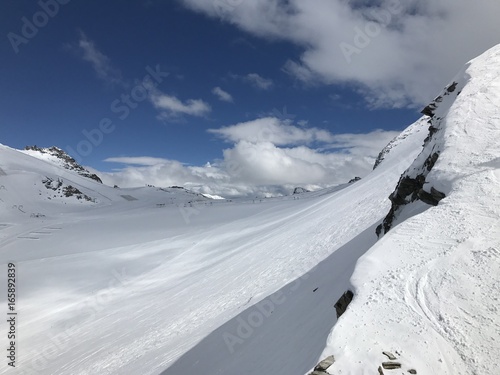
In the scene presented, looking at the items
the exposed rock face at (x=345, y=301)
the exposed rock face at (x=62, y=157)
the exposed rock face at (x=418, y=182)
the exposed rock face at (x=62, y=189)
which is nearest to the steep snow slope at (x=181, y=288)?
the exposed rock face at (x=345, y=301)

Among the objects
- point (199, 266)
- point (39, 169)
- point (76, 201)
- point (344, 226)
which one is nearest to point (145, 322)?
point (199, 266)

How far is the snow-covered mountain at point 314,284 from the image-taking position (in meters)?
5.38

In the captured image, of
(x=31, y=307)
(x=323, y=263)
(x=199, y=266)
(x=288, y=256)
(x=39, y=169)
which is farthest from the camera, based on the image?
(x=39, y=169)

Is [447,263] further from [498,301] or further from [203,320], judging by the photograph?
[203,320]

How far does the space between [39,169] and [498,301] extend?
11665cm

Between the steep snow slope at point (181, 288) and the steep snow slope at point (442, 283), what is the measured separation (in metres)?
2.92

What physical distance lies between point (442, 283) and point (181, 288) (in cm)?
1695

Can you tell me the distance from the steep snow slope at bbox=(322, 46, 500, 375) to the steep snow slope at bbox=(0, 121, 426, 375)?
292cm

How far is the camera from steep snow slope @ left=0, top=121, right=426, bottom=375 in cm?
1134

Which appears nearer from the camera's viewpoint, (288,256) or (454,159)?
(454,159)

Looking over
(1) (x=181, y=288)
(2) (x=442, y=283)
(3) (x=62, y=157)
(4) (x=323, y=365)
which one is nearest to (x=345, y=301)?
(2) (x=442, y=283)

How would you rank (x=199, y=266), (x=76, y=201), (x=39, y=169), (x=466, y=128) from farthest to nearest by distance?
A: (x=39, y=169), (x=76, y=201), (x=199, y=266), (x=466, y=128)

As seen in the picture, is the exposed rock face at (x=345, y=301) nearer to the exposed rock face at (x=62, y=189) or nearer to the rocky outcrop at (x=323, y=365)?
the rocky outcrop at (x=323, y=365)

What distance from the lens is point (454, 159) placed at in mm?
9422
